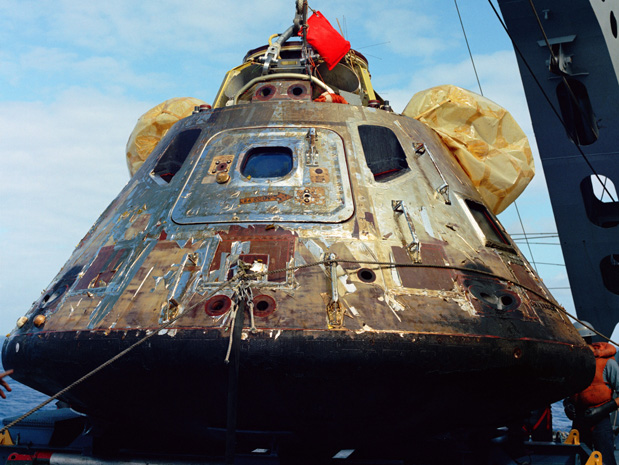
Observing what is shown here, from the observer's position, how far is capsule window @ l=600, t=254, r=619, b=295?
25.5 ft

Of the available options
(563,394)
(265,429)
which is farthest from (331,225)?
(563,394)

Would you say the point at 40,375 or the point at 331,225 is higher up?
the point at 331,225

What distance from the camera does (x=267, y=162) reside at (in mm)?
3848

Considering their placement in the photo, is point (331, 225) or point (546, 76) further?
point (546, 76)

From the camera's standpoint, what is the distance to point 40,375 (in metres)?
3.23

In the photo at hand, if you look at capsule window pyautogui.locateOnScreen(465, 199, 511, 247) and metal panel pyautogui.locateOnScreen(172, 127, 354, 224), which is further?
capsule window pyautogui.locateOnScreen(465, 199, 511, 247)

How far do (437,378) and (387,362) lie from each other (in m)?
0.32

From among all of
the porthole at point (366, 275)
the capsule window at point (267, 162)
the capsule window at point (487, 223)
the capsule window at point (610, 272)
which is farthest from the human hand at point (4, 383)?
the capsule window at point (610, 272)

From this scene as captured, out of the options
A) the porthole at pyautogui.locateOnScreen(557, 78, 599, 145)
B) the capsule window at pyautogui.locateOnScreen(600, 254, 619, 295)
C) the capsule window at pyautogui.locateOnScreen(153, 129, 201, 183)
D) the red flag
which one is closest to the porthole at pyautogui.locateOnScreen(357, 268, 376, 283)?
the capsule window at pyautogui.locateOnScreen(153, 129, 201, 183)

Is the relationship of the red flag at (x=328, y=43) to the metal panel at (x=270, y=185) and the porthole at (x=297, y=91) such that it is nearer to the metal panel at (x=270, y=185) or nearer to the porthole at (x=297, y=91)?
the porthole at (x=297, y=91)

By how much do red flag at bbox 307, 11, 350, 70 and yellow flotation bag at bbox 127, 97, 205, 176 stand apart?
1456 mm

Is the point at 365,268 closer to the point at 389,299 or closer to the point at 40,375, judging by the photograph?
the point at 389,299

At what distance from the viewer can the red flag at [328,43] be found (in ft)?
18.5

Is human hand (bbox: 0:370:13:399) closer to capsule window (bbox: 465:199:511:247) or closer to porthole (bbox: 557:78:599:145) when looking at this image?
capsule window (bbox: 465:199:511:247)
